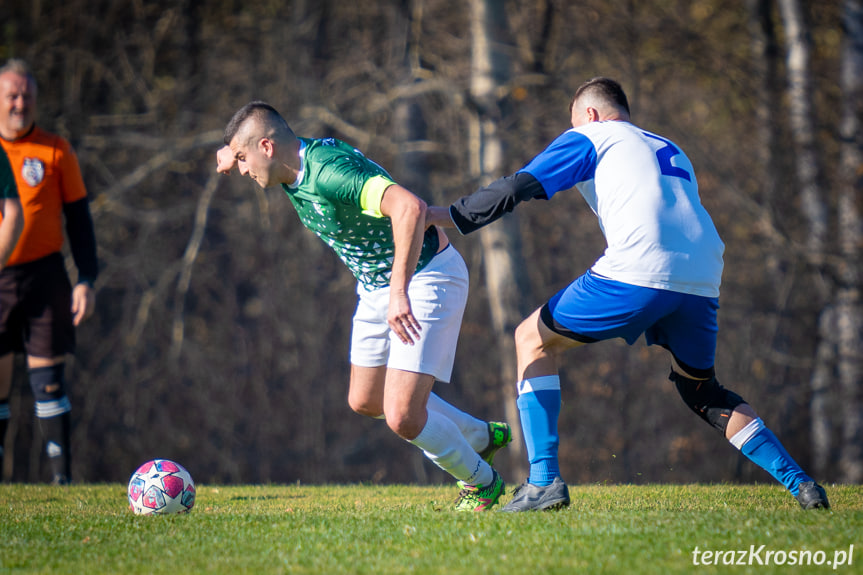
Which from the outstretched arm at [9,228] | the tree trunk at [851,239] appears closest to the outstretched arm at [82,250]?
the outstretched arm at [9,228]

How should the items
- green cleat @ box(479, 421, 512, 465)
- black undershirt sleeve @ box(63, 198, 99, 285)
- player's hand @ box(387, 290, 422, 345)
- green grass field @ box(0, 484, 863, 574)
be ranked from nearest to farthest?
green grass field @ box(0, 484, 863, 574) < player's hand @ box(387, 290, 422, 345) < green cleat @ box(479, 421, 512, 465) < black undershirt sleeve @ box(63, 198, 99, 285)

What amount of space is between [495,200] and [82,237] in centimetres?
400

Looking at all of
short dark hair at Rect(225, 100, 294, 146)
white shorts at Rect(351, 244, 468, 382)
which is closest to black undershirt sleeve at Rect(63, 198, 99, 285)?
short dark hair at Rect(225, 100, 294, 146)

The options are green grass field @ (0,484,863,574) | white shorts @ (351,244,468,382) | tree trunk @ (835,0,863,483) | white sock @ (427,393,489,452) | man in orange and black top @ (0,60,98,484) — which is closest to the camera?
green grass field @ (0,484,863,574)

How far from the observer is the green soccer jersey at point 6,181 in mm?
6328

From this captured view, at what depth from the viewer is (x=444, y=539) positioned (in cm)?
369

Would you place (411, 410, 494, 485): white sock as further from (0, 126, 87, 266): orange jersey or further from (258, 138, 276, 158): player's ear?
(0, 126, 87, 266): orange jersey

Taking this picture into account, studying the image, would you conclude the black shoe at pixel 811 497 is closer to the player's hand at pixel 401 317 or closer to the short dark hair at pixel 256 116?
the player's hand at pixel 401 317

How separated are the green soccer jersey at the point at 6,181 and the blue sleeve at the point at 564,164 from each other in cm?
405

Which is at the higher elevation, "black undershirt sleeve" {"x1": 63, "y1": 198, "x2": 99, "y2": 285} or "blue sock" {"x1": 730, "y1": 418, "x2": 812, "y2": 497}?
"black undershirt sleeve" {"x1": 63, "y1": 198, "x2": 99, "y2": 285}

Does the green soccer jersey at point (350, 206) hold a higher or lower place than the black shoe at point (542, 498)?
higher

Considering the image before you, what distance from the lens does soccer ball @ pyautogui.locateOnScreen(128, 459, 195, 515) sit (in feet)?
15.6

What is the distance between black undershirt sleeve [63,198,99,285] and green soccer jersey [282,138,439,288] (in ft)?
9.14

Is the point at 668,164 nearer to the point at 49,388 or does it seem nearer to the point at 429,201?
the point at 49,388
